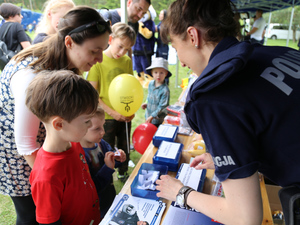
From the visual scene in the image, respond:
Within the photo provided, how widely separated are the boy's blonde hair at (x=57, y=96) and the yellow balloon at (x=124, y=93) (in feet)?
3.28

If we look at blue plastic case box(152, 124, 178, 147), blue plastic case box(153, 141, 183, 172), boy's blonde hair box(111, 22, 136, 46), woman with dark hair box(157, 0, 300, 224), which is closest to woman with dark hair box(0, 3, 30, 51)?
boy's blonde hair box(111, 22, 136, 46)

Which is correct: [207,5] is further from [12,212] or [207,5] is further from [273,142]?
[12,212]

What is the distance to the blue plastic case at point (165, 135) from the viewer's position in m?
1.76

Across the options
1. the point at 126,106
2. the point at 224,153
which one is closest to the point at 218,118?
the point at 224,153

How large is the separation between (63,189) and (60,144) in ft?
0.68

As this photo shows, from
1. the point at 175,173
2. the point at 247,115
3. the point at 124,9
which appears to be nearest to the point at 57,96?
the point at 247,115

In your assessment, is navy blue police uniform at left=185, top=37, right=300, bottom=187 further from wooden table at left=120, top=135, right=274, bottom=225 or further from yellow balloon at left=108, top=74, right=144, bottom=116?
yellow balloon at left=108, top=74, right=144, bottom=116

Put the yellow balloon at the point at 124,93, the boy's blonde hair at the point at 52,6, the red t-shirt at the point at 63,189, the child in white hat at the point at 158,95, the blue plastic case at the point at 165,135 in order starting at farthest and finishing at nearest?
the child in white hat at the point at 158,95 < the yellow balloon at the point at 124,93 < the boy's blonde hair at the point at 52,6 < the blue plastic case at the point at 165,135 < the red t-shirt at the point at 63,189

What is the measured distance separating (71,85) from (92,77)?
47.5 inches

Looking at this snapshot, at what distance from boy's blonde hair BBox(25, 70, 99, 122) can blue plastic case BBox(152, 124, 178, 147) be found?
2.71 feet

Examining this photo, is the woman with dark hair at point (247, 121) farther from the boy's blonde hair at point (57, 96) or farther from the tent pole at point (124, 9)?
the tent pole at point (124, 9)

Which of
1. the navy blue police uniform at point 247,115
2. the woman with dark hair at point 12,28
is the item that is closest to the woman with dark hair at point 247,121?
the navy blue police uniform at point 247,115

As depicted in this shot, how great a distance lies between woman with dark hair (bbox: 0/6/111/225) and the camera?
1104 millimetres

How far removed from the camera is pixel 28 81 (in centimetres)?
109
